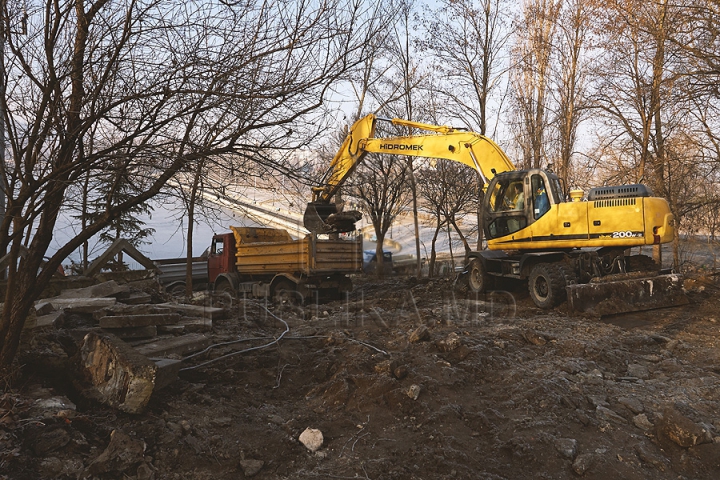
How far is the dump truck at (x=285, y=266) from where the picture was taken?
11734 millimetres

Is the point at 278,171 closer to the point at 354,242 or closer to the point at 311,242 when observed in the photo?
the point at 311,242

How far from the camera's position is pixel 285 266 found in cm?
1209

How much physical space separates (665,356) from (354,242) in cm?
756

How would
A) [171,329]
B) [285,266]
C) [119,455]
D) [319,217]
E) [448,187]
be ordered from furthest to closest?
1. [448,187]
2. [285,266]
3. [319,217]
4. [171,329]
5. [119,455]

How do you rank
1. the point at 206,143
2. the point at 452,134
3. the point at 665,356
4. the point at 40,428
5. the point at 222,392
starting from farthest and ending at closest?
the point at 452,134, the point at 665,356, the point at 222,392, the point at 206,143, the point at 40,428

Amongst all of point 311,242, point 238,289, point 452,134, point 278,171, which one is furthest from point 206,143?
point 238,289

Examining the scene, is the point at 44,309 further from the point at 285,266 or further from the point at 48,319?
the point at 285,266

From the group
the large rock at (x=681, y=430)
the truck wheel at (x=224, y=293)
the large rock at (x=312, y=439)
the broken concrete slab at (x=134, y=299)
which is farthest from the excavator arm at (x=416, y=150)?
the large rock at (x=681, y=430)

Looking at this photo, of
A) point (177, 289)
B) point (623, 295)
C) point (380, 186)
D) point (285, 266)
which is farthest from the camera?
point (380, 186)

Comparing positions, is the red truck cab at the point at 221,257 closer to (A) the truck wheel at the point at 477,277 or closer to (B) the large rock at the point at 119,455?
(A) the truck wheel at the point at 477,277

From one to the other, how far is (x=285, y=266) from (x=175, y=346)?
6.76 m

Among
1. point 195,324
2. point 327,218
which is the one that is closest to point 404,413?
point 195,324

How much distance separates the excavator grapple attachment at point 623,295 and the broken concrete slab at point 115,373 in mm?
6956

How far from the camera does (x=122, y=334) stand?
208 inches
